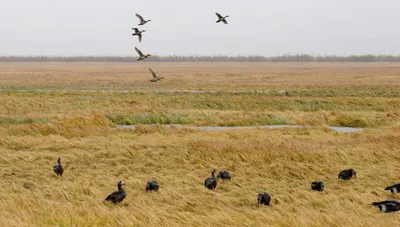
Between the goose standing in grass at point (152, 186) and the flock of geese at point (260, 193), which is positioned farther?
the goose standing in grass at point (152, 186)

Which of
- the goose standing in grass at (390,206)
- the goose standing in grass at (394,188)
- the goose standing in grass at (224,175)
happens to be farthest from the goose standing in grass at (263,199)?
the goose standing in grass at (394,188)

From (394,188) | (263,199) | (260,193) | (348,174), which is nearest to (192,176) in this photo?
(260,193)

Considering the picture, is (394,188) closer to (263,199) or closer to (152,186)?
(263,199)

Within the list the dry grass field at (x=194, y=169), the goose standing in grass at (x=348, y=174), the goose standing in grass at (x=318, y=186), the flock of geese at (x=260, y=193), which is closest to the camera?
the dry grass field at (x=194, y=169)

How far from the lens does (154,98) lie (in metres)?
48.3

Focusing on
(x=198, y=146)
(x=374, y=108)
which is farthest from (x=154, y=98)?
(x=198, y=146)

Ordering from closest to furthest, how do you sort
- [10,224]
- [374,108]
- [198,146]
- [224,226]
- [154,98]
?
[10,224] → [224,226] → [198,146] → [374,108] → [154,98]

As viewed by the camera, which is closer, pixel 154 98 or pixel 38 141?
pixel 38 141

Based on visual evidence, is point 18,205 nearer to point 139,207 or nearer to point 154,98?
point 139,207

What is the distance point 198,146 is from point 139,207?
346 inches

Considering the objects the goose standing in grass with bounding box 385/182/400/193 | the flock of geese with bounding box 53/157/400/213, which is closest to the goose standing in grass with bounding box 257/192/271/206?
the flock of geese with bounding box 53/157/400/213

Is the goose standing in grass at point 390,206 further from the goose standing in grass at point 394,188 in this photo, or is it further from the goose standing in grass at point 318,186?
the goose standing in grass at point 318,186

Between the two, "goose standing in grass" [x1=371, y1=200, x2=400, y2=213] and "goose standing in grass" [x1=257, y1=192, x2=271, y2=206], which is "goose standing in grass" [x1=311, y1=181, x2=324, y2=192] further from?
"goose standing in grass" [x1=371, y1=200, x2=400, y2=213]

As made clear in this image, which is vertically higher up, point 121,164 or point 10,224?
point 10,224
